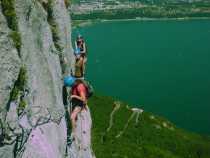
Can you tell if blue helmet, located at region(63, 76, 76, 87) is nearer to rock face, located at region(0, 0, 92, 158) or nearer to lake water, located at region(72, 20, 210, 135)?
rock face, located at region(0, 0, 92, 158)

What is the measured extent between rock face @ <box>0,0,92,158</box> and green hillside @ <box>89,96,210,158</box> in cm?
5927

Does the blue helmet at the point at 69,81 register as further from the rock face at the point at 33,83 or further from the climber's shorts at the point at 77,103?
the climber's shorts at the point at 77,103

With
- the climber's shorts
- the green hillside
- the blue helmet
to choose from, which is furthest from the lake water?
the blue helmet

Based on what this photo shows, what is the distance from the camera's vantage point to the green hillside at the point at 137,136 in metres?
80.1

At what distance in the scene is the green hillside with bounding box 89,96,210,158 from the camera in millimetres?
80144

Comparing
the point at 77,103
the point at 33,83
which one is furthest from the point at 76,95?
the point at 33,83

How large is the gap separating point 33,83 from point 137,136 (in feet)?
284

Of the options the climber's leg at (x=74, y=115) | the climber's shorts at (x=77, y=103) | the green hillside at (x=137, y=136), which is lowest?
the green hillside at (x=137, y=136)

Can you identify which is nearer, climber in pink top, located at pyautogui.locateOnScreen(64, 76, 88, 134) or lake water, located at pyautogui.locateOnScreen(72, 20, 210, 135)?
climber in pink top, located at pyautogui.locateOnScreen(64, 76, 88, 134)

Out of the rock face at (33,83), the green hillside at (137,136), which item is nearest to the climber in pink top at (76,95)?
the rock face at (33,83)

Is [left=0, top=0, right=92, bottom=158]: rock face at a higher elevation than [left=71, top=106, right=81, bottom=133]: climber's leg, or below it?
higher

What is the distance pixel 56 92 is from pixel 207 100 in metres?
113

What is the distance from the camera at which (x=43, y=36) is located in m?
11.2

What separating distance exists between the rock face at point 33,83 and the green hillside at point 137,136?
194 feet
